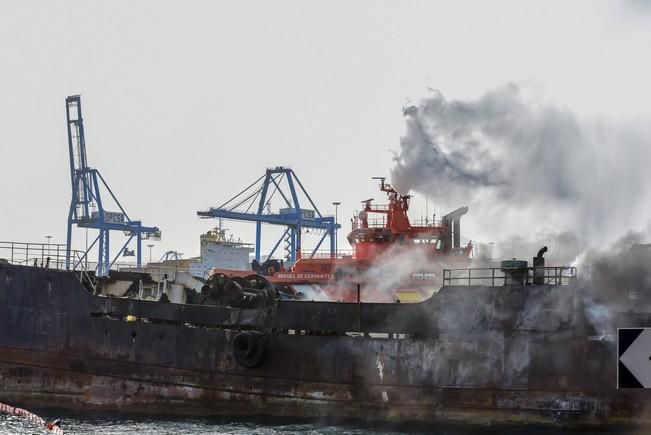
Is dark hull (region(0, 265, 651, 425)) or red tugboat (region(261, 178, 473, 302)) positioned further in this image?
red tugboat (region(261, 178, 473, 302))

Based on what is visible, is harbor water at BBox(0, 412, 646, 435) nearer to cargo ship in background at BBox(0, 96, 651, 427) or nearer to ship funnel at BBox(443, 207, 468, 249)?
cargo ship in background at BBox(0, 96, 651, 427)

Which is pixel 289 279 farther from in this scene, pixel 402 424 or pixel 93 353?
pixel 402 424

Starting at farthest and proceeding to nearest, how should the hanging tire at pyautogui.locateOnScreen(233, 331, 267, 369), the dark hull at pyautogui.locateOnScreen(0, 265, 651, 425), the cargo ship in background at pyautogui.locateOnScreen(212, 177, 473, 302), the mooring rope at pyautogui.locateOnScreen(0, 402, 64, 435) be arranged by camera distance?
the cargo ship in background at pyautogui.locateOnScreen(212, 177, 473, 302) < the hanging tire at pyautogui.locateOnScreen(233, 331, 267, 369) < the dark hull at pyautogui.locateOnScreen(0, 265, 651, 425) < the mooring rope at pyautogui.locateOnScreen(0, 402, 64, 435)

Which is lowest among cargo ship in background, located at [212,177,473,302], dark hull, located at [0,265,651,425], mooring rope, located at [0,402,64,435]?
mooring rope, located at [0,402,64,435]

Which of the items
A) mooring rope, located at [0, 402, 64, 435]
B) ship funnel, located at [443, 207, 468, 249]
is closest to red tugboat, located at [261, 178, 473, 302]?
ship funnel, located at [443, 207, 468, 249]

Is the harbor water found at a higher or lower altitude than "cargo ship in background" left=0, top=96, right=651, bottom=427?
lower

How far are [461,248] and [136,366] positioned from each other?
14.2 meters

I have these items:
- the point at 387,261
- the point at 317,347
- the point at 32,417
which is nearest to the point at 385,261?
the point at 387,261

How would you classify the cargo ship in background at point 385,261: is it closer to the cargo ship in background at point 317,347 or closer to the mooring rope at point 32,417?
the cargo ship in background at point 317,347

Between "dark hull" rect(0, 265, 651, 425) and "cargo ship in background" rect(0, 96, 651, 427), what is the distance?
1.4 inches

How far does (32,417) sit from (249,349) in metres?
6.85

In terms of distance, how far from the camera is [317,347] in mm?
23781

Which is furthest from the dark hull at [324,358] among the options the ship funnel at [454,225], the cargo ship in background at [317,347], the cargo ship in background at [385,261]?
the ship funnel at [454,225]

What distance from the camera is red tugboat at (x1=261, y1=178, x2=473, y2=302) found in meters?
30.5
